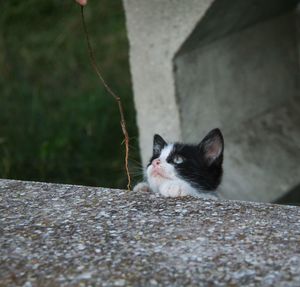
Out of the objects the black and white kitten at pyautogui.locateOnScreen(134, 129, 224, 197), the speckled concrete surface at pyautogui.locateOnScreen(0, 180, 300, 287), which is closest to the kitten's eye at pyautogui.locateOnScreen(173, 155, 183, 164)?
the black and white kitten at pyautogui.locateOnScreen(134, 129, 224, 197)

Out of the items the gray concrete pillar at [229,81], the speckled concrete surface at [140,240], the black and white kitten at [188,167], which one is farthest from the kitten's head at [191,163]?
the speckled concrete surface at [140,240]

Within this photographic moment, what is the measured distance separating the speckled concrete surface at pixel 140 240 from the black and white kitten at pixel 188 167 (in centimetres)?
82

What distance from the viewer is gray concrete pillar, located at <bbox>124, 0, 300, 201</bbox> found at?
4.46 metres

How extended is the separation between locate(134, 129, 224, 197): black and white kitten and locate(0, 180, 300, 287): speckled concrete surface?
82 centimetres

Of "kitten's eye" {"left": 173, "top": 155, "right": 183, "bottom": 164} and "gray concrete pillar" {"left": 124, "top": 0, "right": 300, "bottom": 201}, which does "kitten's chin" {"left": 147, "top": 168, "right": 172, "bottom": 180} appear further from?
"gray concrete pillar" {"left": 124, "top": 0, "right": 300, "bottom": 201}

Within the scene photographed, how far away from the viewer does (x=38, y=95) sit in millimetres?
6262

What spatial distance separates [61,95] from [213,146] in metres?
2.72

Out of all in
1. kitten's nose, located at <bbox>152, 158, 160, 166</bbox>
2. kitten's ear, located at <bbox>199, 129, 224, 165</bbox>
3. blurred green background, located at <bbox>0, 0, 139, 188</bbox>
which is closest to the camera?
kitten's nose, located at <bbox>152, 158, 160, 166</bbox>

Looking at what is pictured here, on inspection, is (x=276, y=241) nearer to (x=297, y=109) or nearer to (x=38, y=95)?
(x=297, y=109)

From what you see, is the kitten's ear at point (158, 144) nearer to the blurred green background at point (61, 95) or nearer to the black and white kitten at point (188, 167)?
the black and white kitten at point (188, 167)

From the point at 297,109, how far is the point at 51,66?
95.4 inches

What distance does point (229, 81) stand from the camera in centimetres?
506

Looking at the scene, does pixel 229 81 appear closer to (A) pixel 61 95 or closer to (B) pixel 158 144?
(B) pixel 158 144

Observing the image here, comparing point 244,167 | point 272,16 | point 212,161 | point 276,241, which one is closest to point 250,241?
point 276,241
